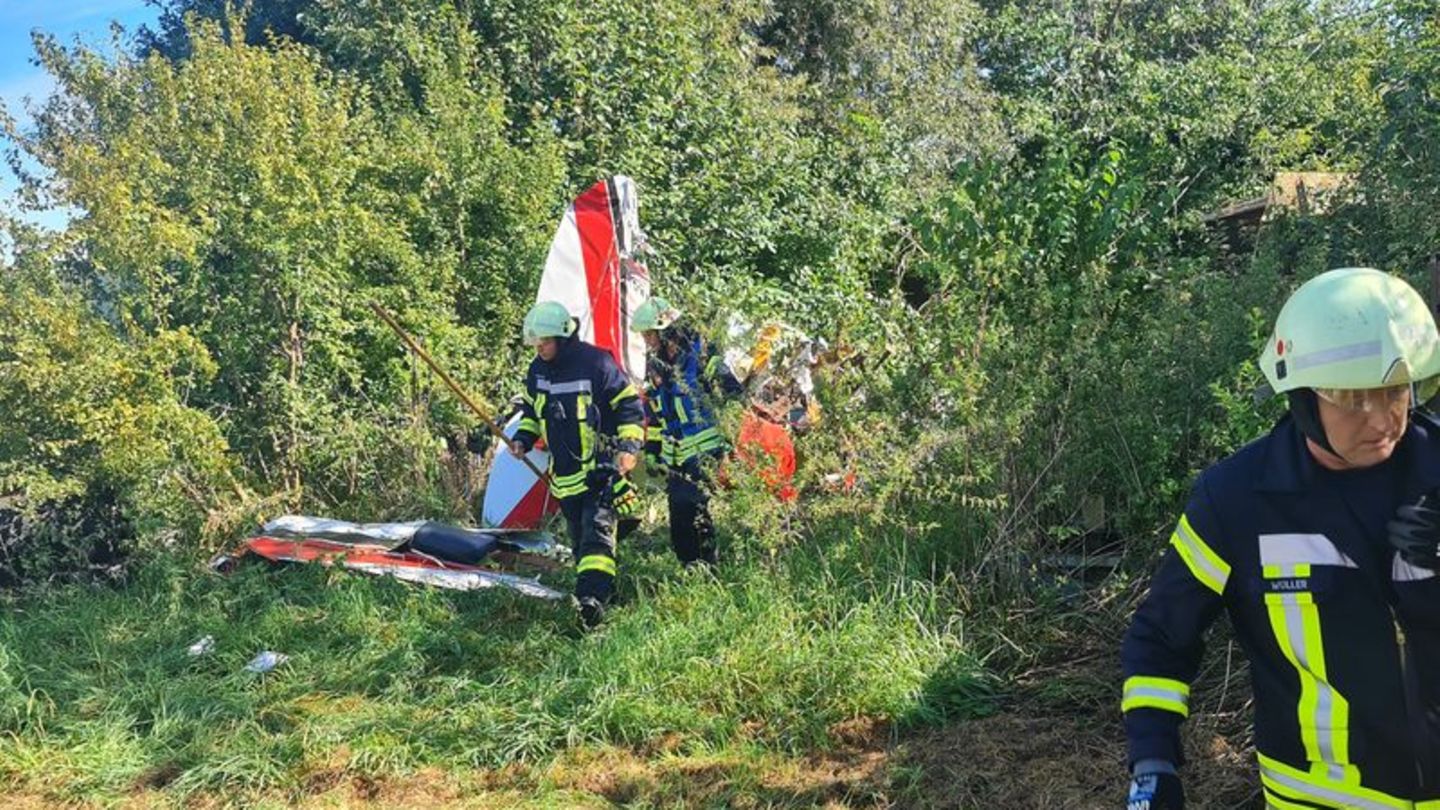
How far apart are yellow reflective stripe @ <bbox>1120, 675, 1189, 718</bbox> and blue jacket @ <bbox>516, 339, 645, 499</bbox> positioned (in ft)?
14.5

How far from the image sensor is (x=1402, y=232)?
5609mm

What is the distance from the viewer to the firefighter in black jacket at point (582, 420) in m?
6.14

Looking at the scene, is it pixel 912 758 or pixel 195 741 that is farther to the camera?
pixel 195 741

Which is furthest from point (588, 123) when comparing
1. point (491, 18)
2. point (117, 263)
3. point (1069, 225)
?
point (1069, 225)

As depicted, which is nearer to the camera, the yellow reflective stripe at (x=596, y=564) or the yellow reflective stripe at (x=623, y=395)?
the yellow reflective stripe at (x=596, y=564)

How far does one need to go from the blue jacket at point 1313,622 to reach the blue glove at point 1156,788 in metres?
0.02

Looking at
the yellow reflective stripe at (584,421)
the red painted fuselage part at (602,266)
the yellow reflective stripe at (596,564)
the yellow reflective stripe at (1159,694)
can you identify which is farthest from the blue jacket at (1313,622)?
the red painted fuselage part at (602,266)

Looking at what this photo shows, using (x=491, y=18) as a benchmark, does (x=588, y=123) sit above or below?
below

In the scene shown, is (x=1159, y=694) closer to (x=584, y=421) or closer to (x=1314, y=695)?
(x=1314, y=695)

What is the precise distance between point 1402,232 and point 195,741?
662 cm

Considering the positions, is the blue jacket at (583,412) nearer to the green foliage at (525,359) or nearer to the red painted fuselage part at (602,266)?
the green foliage at (525,359)

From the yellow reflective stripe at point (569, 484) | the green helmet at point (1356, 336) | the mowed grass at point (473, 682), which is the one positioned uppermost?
the green helmet at point (1356, 336)

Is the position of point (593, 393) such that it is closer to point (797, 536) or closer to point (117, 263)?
point (797, 536)

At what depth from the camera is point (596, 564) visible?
5.87m
